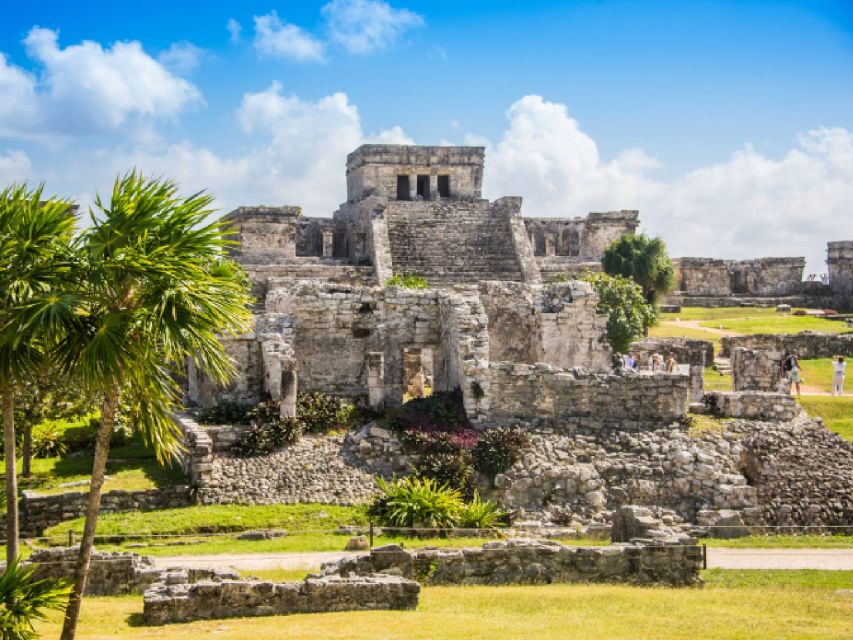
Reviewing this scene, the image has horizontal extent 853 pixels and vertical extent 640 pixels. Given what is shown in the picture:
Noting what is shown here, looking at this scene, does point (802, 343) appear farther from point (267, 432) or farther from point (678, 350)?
point (267, 432)

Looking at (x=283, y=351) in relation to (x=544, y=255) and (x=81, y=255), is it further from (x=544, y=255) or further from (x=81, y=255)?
(x=544, y=255)

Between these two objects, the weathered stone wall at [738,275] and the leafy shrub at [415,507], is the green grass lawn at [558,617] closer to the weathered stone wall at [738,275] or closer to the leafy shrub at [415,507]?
the leafy shrub at [415,507]

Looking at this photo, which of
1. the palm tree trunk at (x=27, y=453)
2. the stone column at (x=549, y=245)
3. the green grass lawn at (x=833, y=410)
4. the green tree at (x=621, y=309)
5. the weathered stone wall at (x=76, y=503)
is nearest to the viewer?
the weathered stone wall at (x=76, y=503)

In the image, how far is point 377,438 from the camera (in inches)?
813

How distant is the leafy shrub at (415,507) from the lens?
57.5 ft

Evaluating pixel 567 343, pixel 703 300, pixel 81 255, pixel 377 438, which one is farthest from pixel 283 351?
pixel 703 300

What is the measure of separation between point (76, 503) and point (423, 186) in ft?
95.2

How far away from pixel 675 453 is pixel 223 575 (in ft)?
33.4

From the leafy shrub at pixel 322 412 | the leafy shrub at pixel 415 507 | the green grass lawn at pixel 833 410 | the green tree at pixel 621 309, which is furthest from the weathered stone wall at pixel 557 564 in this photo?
the green tree at pixel 621 309

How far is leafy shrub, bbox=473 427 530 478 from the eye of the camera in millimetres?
19875

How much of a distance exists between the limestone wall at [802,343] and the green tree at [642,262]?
18.8 feet

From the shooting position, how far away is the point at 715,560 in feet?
51.9

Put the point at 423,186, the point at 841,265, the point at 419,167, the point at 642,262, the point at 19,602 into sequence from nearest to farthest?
the point at 19,602 → the point at 642,262 → the point at 419,167 → the point at 423,186 → the point at 841,265

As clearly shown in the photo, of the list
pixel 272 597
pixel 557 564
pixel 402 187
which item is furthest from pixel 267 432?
pixel 402 187
